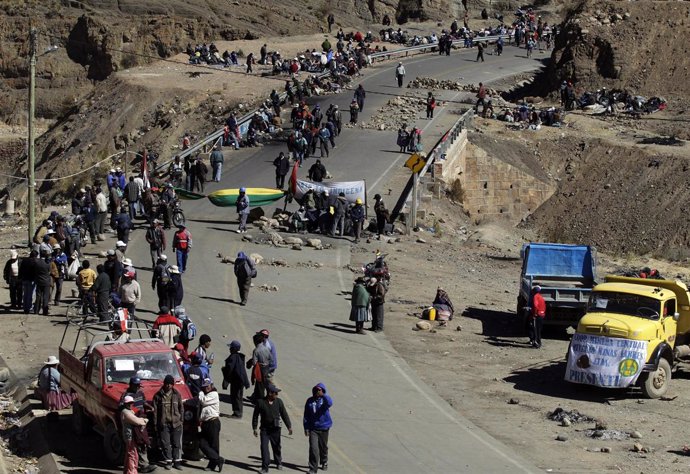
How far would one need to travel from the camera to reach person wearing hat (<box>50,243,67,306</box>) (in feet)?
87.3

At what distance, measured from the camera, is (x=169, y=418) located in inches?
645

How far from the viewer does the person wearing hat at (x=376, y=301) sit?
87.0 ft

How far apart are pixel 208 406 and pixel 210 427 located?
0.98 ft

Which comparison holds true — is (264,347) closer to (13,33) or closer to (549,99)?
(549,99)

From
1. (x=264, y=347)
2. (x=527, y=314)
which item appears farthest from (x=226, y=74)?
(x=264, y=347)

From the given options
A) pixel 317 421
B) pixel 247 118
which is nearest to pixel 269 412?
pixel 317 421

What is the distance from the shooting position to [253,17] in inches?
3543

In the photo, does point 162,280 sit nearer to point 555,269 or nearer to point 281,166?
point 555,269

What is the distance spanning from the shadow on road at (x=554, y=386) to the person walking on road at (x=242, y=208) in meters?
12.4

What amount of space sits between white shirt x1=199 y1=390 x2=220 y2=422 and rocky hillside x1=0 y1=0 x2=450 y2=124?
65926 millimetres

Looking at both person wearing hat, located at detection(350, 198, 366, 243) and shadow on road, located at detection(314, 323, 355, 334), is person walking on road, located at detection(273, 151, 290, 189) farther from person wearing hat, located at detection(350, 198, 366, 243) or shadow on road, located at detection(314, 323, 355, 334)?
shadow on road, located at detection(314, 323, 355, 334)

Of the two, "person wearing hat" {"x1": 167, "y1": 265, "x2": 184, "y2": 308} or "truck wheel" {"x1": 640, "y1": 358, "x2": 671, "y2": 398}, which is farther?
"person wearing hat" {"x1": 167, "y1": 265, "x2": 184, "y2": 308}

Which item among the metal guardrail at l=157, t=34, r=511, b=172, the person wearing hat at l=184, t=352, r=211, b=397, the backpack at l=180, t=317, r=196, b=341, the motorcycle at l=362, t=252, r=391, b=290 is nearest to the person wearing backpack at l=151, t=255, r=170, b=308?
the backpack at l=180, t=317, r=196, b=341

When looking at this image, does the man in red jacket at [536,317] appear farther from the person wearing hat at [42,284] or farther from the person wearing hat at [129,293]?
the person wearing hat at [42,284]
